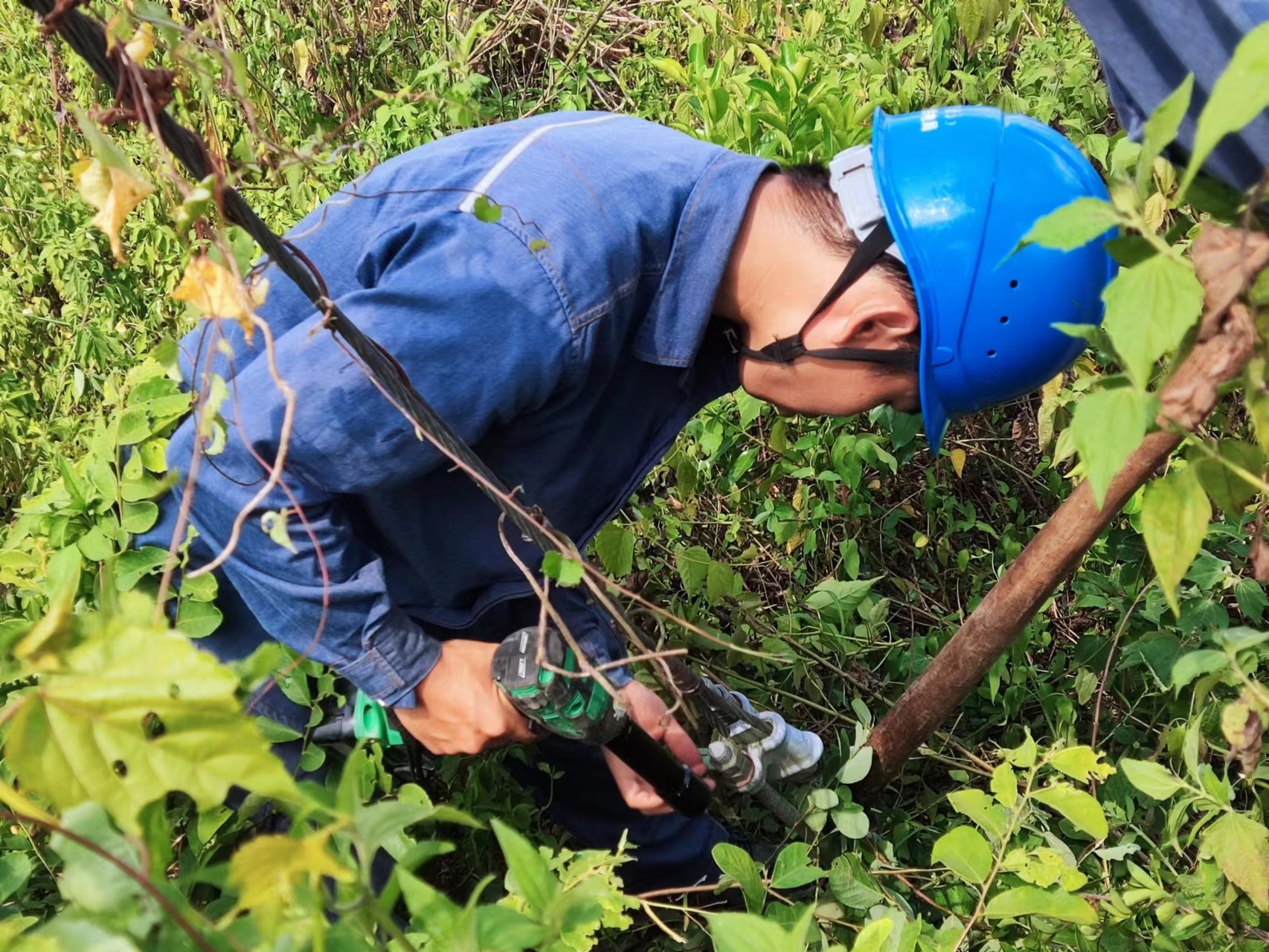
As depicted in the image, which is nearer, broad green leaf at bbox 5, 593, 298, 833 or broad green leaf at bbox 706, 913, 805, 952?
broad green leaf at bbox 5, 593, 298, 833

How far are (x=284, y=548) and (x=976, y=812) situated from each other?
1009mm

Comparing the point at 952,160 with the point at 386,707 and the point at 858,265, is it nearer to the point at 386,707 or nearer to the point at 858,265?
the point at 858,265

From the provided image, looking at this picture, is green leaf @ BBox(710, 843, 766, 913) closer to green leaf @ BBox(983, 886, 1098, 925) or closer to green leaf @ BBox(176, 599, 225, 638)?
green leaf @ BBox(983, 886, 1098, 925)

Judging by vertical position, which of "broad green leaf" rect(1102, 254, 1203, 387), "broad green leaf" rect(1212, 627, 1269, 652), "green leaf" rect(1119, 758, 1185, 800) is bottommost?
"green leaf" rect(1119, 758, 1185, 800)

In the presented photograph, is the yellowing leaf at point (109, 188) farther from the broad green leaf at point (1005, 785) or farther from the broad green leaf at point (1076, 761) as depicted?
the broad green leaf at point (1076, 761)

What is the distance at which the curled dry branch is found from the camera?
0.82m

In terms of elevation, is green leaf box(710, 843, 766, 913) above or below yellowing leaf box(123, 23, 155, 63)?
below

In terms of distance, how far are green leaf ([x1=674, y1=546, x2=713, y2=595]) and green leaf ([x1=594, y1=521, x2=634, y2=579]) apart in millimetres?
115

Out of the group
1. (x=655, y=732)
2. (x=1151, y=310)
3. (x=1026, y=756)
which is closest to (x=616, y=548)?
(x=655, y=732)

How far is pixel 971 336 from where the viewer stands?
159 centimetres

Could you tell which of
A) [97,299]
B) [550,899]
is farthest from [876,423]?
[97,299]

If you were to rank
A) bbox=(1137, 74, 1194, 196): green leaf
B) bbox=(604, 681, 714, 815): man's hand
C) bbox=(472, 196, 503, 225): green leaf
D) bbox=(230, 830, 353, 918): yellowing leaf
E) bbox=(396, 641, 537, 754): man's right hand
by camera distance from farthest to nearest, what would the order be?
bbox=(604, 681, 714, 815): man's hand, bbox=(396, 641, 537, 754): man's right hand, bbox=(472, 196, 503, 225): green leaf, bbox=(1137, 74, 1194, 196): green leaf, bbox=(230, 830, 353, 918): yellowing leaf

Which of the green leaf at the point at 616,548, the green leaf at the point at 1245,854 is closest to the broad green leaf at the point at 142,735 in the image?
the green leaf at the point at 1245,854

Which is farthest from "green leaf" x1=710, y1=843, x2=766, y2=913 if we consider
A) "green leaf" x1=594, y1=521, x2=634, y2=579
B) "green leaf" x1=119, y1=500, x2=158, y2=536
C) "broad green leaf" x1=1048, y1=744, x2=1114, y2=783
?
"green leaf" x1=119, y1=500, x2=158, y2=536
